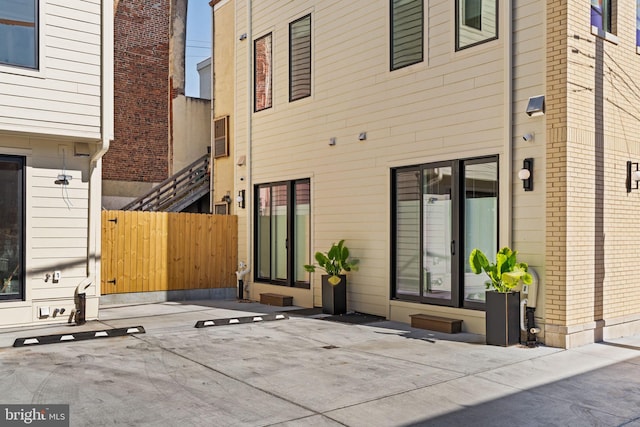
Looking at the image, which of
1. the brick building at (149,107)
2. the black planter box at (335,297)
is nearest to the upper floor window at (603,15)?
the black planter box at (335,297)

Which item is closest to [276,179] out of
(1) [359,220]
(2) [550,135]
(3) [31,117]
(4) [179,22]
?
(1) [359,220]

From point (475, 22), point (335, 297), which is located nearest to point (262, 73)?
point (335, 297)

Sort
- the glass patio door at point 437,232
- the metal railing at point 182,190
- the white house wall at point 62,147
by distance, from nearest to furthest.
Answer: the white house wall at point 62,147 < the glass patio door at point 437,232 < the metal railing at point 182,190

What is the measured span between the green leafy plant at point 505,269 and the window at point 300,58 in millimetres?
5012

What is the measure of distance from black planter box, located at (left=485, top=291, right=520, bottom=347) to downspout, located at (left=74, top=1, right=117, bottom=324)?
559cm

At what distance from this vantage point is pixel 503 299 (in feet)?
21.1

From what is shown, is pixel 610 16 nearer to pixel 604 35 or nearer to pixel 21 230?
pixel 604 35

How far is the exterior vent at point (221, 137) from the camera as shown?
12.4 meters

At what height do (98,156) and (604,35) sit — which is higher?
(604,35)

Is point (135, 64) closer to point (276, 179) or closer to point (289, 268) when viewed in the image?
point (276, 179)

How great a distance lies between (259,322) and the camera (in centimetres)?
833

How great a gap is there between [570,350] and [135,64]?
1469 cm

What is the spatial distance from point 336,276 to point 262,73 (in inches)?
188

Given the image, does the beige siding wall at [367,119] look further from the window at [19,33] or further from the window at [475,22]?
the window at [19,33]
